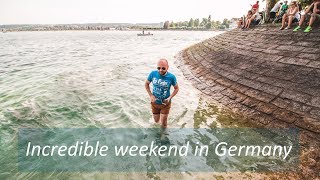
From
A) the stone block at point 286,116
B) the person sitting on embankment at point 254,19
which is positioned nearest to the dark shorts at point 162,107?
the stone block at point 286,116

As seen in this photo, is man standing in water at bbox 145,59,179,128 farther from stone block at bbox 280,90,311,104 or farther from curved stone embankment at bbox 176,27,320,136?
stone block at bbox 280,90,311,104

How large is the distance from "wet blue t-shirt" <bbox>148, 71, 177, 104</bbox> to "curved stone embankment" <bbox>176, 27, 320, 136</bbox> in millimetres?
2978

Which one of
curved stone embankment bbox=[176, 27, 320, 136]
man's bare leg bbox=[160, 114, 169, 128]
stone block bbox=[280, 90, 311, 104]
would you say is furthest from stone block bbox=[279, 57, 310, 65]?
man's bare leg bbox=[160, 114, 169, 128]

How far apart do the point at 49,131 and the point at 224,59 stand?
29.1ft

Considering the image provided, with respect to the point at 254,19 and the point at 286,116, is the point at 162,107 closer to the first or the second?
the point at 286,116

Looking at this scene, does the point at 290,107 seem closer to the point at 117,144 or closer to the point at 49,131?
the point at 117,144

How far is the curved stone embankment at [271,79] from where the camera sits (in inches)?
249

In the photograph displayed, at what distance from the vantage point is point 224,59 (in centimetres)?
1202

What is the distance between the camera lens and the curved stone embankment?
249 inches

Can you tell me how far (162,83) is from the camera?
18.1 feet

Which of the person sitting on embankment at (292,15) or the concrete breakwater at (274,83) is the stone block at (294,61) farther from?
the person sitting on embankment at (292,15)

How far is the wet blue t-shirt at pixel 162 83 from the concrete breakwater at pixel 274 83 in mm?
2921

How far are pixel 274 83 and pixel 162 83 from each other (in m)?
4.40

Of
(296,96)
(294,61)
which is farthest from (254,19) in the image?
(296,96)
